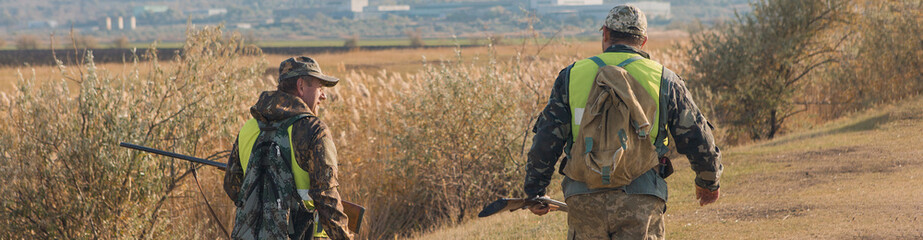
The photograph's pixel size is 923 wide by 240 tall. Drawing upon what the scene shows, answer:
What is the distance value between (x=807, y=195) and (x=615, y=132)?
581cm

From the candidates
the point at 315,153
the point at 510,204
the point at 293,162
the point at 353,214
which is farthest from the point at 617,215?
the point at 293,162

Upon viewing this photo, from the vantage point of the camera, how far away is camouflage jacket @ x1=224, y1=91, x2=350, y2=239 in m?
4.17

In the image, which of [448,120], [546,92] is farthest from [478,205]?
[546,92]

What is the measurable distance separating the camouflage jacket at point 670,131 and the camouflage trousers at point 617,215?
2.4 inches

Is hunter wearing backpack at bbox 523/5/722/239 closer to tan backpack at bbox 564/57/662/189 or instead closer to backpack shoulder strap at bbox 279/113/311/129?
tan backpack at bbox 564/57/662/189

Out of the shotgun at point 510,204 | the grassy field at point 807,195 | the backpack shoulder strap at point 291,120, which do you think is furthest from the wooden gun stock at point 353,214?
the grassy field at point 807,195

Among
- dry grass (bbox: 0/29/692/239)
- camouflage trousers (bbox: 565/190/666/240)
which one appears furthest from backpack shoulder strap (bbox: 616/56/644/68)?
dry grass (bbox: 0/29/692/239)

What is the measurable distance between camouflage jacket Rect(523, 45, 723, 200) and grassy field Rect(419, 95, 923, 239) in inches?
122

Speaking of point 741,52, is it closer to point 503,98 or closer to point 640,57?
point 503,98

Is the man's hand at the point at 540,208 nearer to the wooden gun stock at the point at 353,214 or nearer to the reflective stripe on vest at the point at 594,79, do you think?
the reflective stripe on vest at the point at 594,79

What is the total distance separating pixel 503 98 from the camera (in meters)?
12.7

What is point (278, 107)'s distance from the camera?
4250 millimetres

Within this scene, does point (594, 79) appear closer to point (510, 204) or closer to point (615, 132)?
point (615, 132)

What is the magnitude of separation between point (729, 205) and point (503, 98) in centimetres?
451
